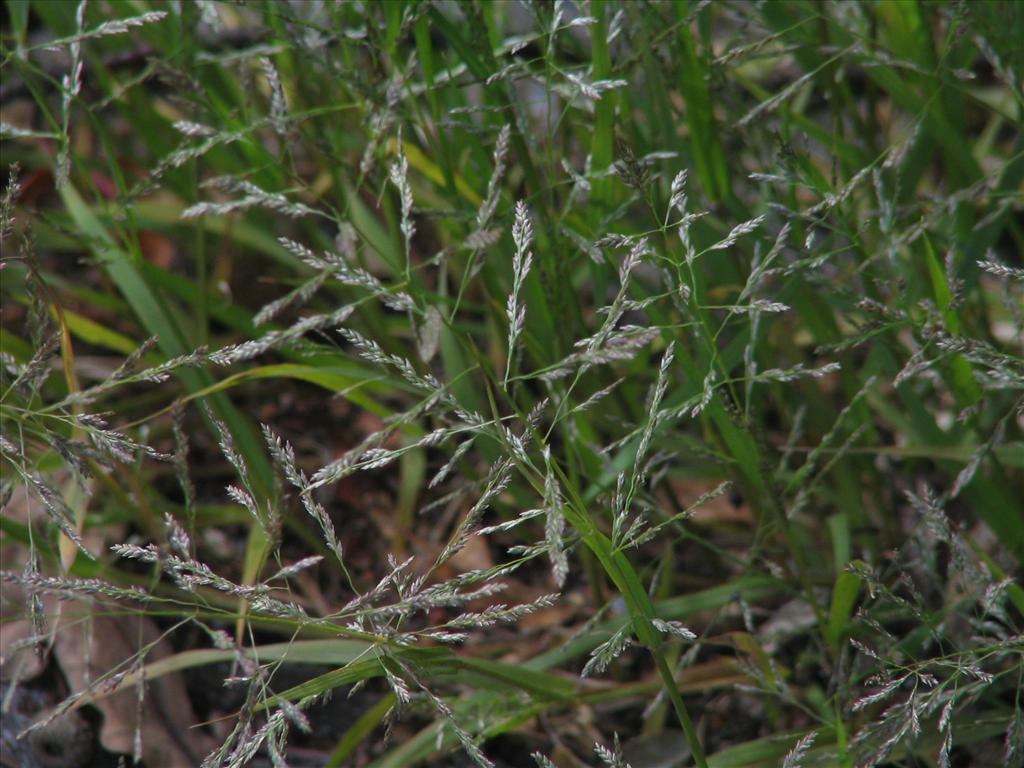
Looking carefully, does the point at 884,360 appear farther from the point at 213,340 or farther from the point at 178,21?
the point at 213,340

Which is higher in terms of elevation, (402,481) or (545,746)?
(402,481)

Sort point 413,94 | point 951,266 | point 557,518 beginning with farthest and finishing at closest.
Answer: point 413,94 → point 951,266 → point 557,518

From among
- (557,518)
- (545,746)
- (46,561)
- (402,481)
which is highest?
(557,518)

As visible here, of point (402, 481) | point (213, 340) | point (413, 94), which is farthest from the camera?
point (213, 340)

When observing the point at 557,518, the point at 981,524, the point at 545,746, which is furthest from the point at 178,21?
the point at 981,524

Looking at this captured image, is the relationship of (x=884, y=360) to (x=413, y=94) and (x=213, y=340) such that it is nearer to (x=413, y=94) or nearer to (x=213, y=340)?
(x=413, y=94)

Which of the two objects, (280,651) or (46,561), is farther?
(46,561)
